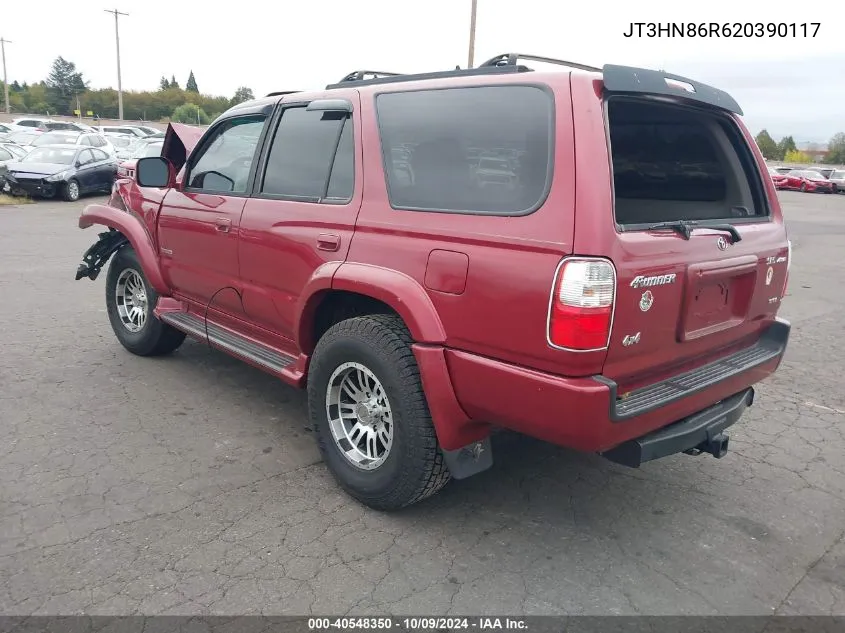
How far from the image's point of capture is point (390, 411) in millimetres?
3047

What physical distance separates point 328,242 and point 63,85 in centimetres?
12880

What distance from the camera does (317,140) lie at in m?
3.66

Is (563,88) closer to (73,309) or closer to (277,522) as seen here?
(277,522)

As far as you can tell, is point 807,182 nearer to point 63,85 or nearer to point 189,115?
point 189,115

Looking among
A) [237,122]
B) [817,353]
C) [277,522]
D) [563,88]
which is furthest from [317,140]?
[817,353]

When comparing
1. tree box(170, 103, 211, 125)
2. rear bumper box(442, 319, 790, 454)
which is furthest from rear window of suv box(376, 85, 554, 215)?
tree box(170, 103, 211, 125)

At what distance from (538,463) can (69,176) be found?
17.1m

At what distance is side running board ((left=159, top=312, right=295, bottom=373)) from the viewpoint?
12.6ft

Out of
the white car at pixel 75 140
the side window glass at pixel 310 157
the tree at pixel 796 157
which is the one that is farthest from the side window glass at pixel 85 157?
the tree at pixel 796 157

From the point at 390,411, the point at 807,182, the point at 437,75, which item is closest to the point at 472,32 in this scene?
the point at 437,75

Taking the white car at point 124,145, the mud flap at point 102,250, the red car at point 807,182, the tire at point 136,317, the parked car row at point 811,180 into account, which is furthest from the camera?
the red car at point 807,182

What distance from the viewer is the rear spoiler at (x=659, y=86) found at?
2.58 meters

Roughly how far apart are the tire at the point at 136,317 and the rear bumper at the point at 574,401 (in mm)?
3138

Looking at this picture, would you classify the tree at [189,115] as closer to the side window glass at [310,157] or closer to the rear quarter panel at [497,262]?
the side window glass at [310,157]
